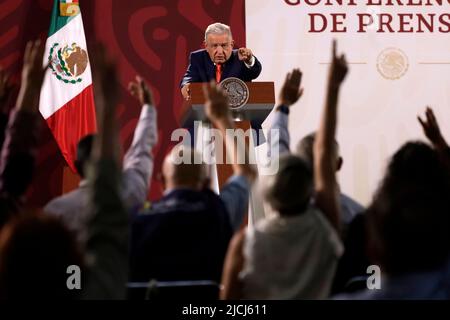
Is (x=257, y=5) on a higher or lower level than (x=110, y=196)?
higher

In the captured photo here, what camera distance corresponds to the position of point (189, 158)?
2078 millimetres

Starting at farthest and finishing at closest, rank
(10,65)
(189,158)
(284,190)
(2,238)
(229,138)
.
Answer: (10,65)
(229,138)
(189,158)
(284,190)
(2,238)

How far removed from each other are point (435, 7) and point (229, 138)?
4601mm

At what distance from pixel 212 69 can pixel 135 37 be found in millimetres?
1388

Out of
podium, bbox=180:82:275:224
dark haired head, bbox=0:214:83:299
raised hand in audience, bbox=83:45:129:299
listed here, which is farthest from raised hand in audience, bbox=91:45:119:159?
podium, bbox=180:82:275:224

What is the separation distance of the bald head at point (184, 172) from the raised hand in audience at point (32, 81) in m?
0.41

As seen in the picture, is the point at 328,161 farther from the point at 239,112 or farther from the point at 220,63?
the point at 220,63

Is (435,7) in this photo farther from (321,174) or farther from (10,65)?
(321,174)

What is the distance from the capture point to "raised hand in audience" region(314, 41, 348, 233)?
6.31 feet

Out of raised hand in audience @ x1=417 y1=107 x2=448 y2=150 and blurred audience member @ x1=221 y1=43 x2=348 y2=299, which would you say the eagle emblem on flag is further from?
blurred audience member @ x1=221 y1=43 x2=348 y2=299

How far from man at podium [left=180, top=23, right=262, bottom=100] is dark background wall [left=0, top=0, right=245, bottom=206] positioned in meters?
1.04

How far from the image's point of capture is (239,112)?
4.25m

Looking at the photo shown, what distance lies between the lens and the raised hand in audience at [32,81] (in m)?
1.98

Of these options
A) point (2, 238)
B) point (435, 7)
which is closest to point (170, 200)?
point (2, 238)
